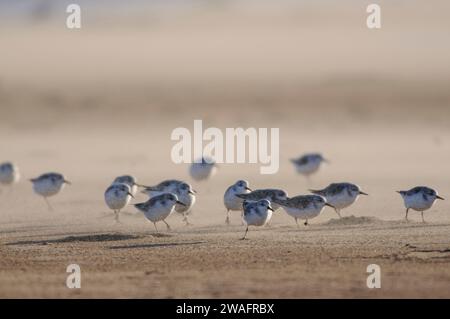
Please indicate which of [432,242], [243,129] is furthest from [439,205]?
[243,129]

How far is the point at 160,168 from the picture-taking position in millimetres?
30219

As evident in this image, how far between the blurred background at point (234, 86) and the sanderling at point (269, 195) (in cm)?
356

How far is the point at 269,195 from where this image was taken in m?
17.9

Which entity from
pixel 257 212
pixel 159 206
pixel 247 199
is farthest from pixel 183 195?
pixel 257 212

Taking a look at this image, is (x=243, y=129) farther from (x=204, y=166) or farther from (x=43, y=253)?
(x=43, y=253)

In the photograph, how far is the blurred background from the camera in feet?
106

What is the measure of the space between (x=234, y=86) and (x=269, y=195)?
35.1m

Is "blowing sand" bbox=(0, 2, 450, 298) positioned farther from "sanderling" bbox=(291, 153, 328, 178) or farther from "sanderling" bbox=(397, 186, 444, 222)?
"sanderling" bbox=(291, 153, 328, 178)

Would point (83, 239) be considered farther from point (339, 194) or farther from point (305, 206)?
point (339, 194)

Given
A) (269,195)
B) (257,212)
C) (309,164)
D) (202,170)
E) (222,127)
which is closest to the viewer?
(257,212)

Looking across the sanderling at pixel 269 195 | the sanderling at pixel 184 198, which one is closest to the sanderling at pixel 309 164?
the sanderling at pixel 184 198

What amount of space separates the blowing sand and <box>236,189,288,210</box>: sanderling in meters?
0.48

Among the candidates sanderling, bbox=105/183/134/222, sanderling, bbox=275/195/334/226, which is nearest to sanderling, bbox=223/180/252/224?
sanderling, bbox=275/195/334/226
